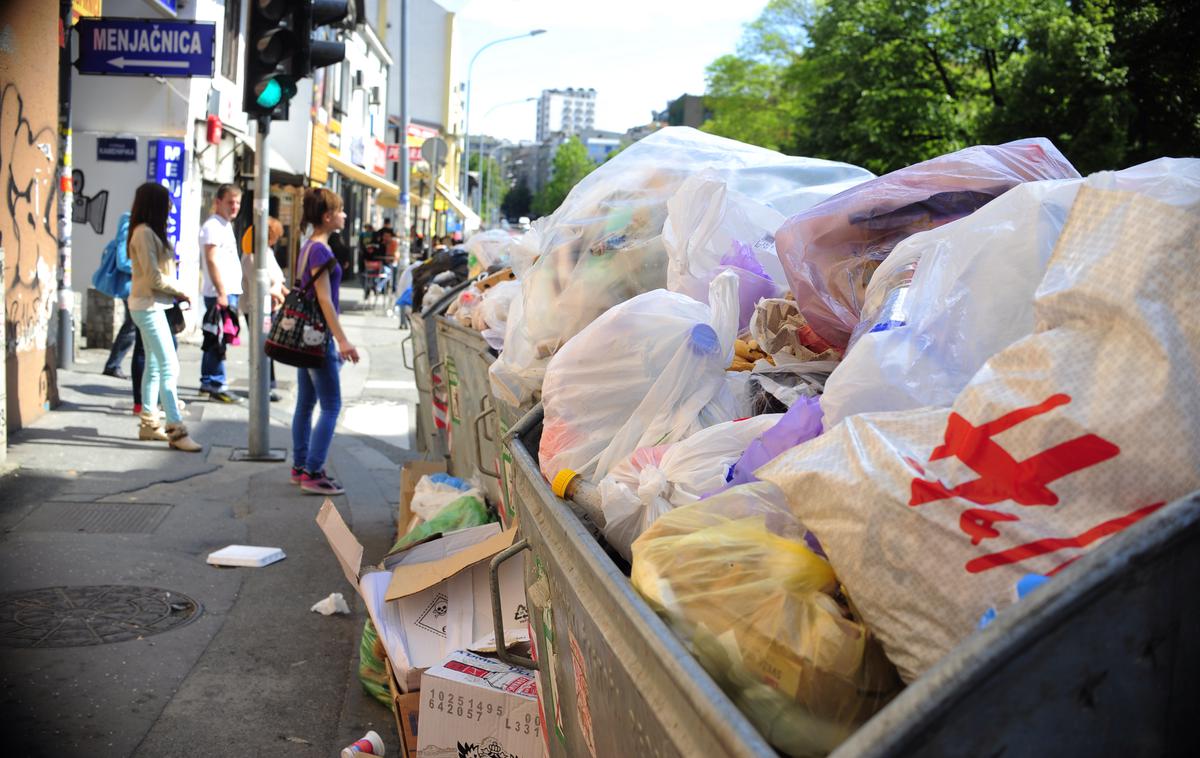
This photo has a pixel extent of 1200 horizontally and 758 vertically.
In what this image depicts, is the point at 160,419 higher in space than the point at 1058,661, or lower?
lower

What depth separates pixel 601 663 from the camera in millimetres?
1637

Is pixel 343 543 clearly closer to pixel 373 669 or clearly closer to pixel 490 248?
pixel 373 669

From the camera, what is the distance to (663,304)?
2.62 metres

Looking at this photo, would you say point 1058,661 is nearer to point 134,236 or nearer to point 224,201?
point 134,236

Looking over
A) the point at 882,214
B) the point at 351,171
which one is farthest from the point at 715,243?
the point at 351,171

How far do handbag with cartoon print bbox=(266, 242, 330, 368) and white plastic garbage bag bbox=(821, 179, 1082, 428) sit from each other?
4877 millimetres

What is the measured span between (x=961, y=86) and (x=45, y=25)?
3053cm

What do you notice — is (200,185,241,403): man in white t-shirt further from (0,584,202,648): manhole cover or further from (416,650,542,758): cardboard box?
(416,650,542,758): cardboard box

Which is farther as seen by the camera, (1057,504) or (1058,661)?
(1057,504)

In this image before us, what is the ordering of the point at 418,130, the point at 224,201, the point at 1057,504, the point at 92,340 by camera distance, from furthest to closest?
the point at 418,130 → the point at 92,340 → the point at 224,201 → the point at 1057,504

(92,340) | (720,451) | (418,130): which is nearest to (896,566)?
(720,451)

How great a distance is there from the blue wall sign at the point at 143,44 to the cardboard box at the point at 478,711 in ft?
25.0

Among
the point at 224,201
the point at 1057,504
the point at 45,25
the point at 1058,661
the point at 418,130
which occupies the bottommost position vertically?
the point at 1058,661

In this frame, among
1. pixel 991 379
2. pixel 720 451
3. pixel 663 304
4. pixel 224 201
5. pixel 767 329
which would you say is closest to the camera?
pixel 991 379
